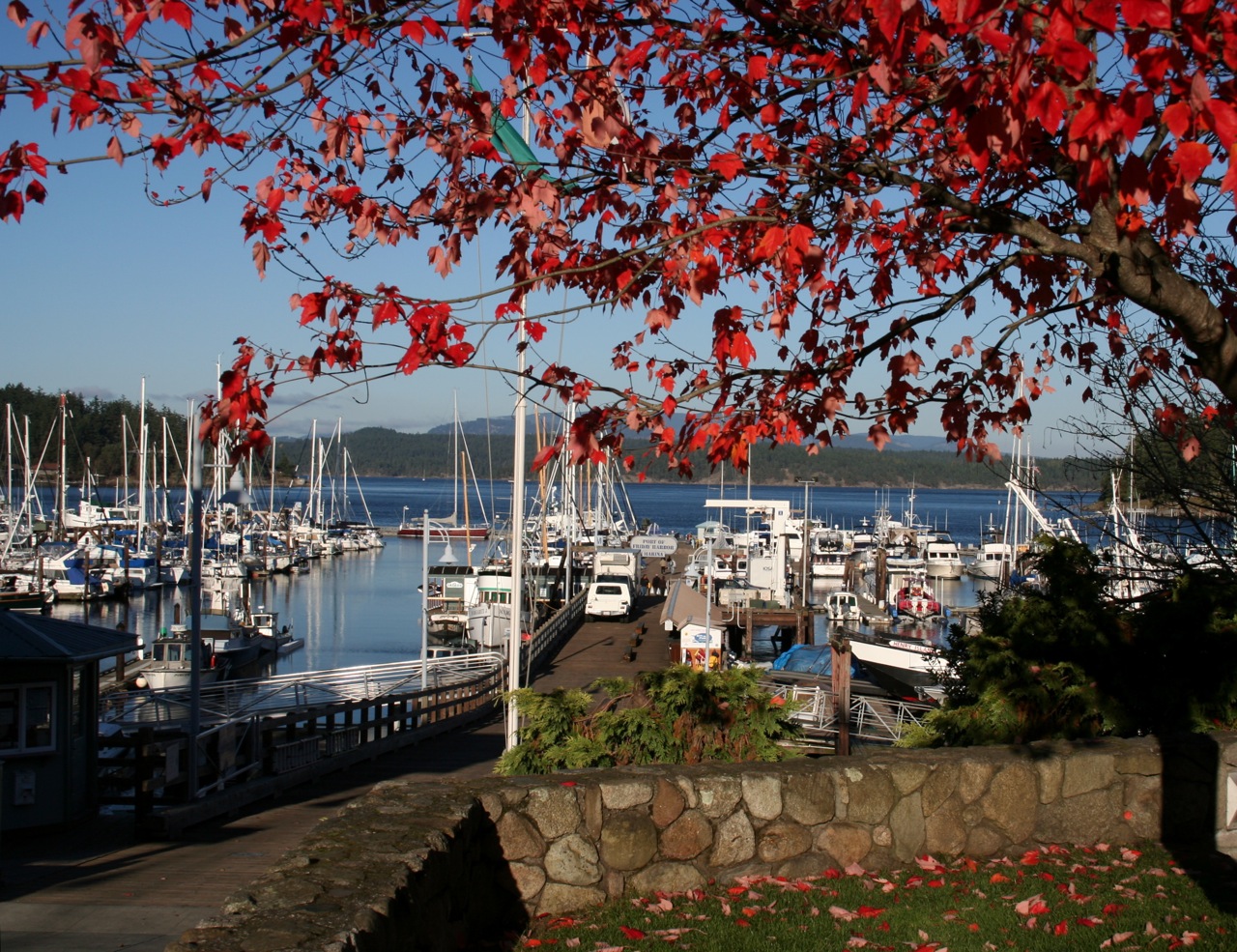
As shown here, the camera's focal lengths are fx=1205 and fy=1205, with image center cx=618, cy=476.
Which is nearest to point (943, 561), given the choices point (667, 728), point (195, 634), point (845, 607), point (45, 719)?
point (845, 607)

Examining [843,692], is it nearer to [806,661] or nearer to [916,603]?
[806,661]

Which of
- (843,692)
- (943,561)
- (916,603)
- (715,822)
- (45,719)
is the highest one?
(715,822)

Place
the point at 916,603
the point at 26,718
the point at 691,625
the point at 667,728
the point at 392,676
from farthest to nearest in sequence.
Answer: the point at 916,603 < the point at 392,676 < the point at 691,625 < the point at 26,718 < the point at 667,728

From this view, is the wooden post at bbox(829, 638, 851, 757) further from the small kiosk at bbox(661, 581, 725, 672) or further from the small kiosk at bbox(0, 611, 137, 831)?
the small kiosk at bbox(661, 581, 725, 672)

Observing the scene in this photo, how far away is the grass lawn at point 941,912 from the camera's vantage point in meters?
5.91

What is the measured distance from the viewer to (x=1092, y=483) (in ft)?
47.1

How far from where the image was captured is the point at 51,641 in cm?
1310

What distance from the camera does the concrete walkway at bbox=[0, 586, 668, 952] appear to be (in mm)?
8531

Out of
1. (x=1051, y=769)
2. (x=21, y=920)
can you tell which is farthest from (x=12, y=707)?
(x=1051, y=769)

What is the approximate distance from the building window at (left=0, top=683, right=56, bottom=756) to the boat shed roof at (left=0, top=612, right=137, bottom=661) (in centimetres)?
41

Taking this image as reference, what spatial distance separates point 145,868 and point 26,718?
9.64 ft

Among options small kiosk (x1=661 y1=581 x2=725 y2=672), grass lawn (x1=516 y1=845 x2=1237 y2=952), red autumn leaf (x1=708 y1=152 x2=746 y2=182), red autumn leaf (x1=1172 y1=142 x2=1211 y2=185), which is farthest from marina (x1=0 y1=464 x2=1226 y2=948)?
red autumn leaf (x1=1172 y1=142 x2=1211 y2=185)

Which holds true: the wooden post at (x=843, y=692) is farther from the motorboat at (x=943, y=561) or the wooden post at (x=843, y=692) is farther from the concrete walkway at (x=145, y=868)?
the motorboat at (x=943, y=561)

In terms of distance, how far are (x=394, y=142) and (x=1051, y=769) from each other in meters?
5.53
